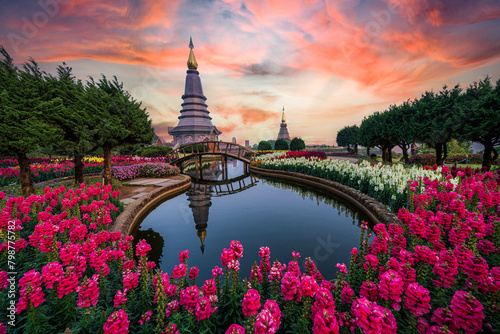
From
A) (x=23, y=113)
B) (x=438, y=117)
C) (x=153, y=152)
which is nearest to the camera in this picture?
(x=23, y=113)

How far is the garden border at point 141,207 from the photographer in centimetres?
597

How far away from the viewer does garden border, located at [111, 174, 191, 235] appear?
597cm

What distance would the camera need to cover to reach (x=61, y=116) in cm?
793

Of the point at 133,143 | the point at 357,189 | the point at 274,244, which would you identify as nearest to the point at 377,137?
the point at 357,189

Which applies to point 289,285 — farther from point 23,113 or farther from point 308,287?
point 23,113

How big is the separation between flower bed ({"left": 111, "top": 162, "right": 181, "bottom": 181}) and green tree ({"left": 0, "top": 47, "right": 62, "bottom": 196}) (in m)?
6.27

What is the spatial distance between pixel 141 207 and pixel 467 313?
9.50m

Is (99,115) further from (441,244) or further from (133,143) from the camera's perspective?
(441,244)

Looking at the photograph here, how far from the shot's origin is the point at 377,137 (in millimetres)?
23766

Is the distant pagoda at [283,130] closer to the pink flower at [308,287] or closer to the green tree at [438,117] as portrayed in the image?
the green tree at [438,117]

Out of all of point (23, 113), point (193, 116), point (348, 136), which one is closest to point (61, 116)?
point (23, 113)

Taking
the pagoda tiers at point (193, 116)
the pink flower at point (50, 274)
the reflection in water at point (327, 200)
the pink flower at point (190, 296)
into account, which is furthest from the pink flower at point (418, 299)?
the pagoda tiers at point (193, 116)

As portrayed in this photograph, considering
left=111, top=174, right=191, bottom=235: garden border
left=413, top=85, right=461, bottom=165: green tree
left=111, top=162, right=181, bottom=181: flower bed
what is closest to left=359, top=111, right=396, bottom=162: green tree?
left=413, top=85, right=461, bottom=165: green tree

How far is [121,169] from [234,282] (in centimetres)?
1499
